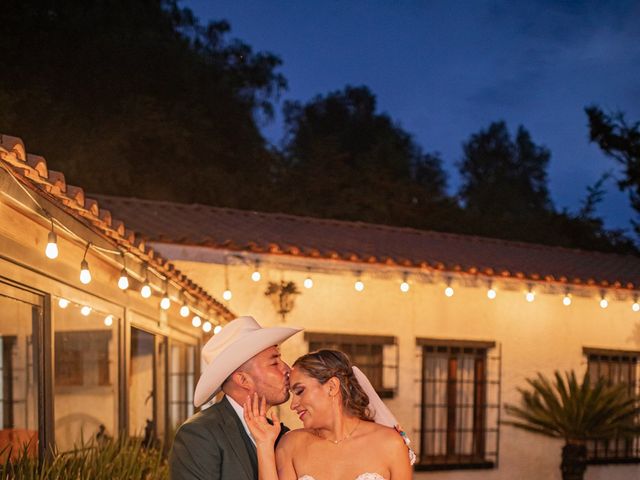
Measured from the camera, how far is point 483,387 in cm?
1212

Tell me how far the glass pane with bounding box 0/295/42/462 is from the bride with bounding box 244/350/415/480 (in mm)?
1911

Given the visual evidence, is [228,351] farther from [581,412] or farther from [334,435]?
[581,412]

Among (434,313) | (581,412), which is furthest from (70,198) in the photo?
(581,412)

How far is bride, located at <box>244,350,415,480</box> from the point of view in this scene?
348 cm

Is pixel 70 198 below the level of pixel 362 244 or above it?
below

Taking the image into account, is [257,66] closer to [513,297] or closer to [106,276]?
[513,297]

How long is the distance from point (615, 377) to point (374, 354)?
4082 millimetres

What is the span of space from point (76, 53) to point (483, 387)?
1204 cm

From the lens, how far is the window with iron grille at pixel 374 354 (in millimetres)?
11203

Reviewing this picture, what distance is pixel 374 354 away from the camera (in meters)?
11.5

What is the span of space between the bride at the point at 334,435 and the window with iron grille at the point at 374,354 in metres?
7.51

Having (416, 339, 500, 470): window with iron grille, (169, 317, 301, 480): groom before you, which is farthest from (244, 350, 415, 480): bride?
(416, 339, 500, 470): window with iron grille

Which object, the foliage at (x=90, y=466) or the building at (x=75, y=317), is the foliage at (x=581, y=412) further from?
the foliage at (x=90, y=466)

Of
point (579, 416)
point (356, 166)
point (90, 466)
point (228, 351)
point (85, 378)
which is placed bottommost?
point (579, 416)
